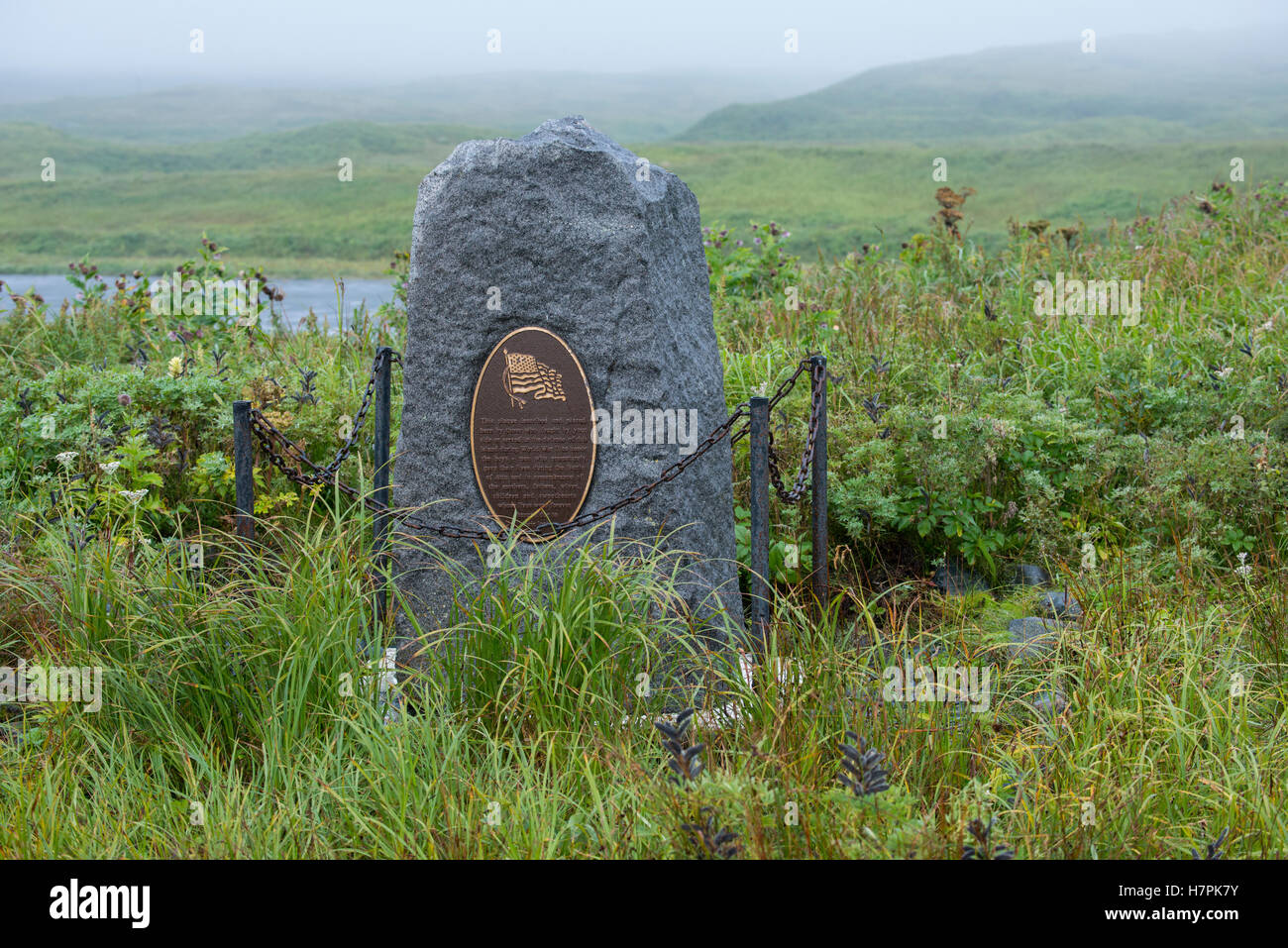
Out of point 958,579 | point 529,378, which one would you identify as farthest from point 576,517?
point 958,579

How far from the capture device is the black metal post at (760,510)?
4043mm

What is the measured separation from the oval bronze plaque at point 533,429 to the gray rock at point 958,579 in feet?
6.37

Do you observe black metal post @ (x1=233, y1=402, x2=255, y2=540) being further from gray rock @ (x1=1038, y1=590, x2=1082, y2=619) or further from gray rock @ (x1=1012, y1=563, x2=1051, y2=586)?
gray rock @ (x1=1012, y1=563, x2=1051, y2=586)

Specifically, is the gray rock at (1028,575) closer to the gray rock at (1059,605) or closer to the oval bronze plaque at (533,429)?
the gray rock at (1059,605)

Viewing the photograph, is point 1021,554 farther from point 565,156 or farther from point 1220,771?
point 565,156

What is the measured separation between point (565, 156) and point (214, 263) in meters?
4.37

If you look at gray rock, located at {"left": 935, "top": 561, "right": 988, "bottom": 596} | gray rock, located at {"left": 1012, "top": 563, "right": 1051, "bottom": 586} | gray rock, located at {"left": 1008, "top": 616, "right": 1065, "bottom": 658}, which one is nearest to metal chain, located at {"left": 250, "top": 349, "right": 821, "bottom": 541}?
gray rock, located at {"left": 1008, "top": 616, "right": 1065, "bottom": 658}

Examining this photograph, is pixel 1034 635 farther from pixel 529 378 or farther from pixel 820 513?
pixel 529 378

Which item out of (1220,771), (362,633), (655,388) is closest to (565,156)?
(655,388)

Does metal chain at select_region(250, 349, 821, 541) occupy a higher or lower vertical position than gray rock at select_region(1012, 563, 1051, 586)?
higher

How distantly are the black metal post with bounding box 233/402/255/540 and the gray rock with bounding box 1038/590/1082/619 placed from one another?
3312mm

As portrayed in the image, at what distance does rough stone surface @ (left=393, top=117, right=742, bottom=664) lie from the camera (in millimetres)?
4113

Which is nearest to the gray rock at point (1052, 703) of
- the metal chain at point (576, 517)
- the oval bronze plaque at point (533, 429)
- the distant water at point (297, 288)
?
the metal chain at point (576, 517)

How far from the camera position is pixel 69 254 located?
27.5 m
